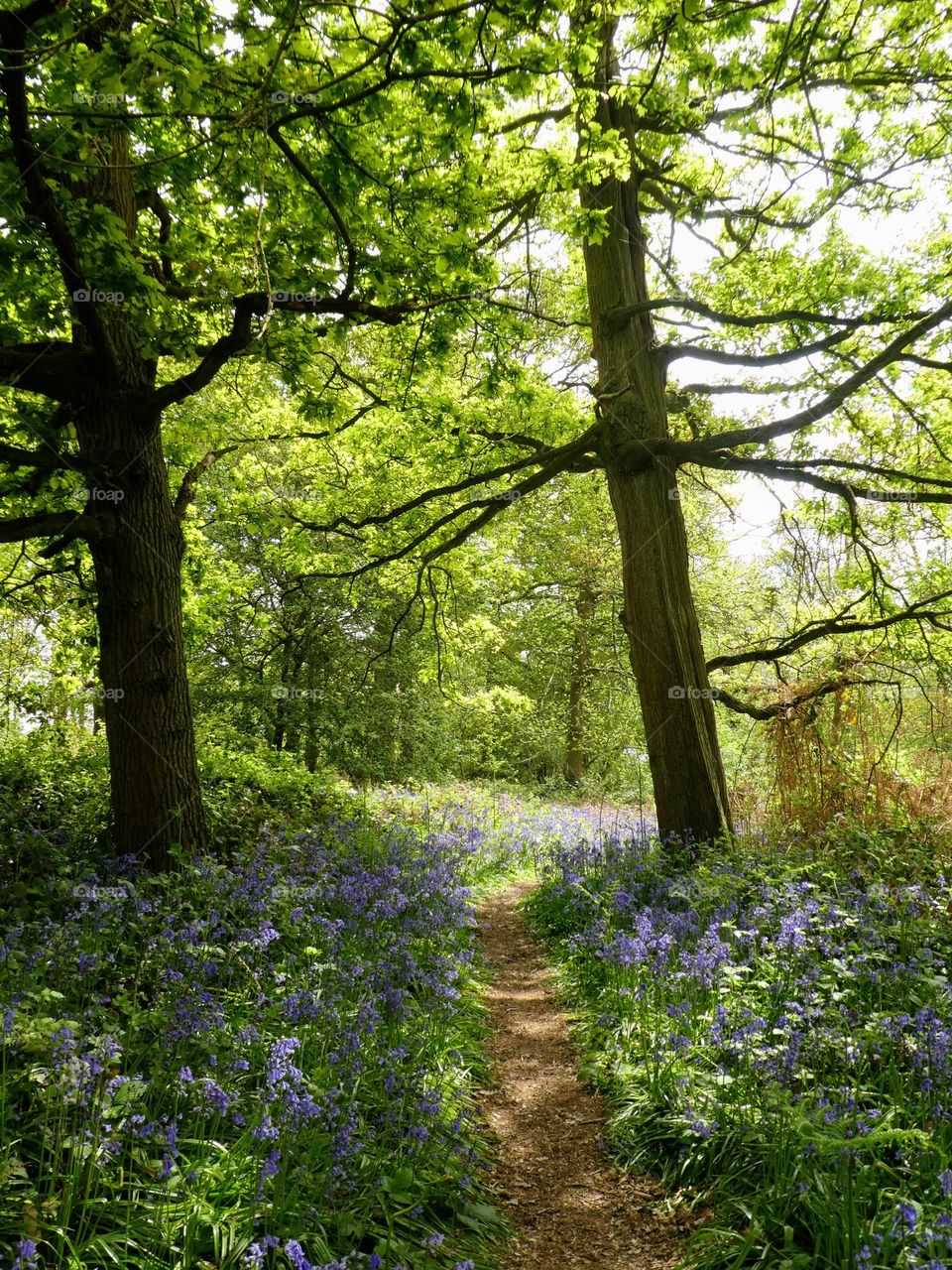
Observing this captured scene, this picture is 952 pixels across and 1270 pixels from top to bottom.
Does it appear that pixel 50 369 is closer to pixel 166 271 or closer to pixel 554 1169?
pixel 166 271

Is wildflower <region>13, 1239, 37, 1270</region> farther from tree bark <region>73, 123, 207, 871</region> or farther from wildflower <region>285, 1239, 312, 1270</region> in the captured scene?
tree bark <region>73, 123, 207, 871</region>

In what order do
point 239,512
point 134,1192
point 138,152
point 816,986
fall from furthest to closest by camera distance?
point 239,512 < point 138,152 < point 816,986 < point 134,1192

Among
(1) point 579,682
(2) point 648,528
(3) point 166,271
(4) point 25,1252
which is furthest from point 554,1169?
(1) point 579,682

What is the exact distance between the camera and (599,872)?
26.2 feet

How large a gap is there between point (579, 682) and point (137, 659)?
57.9 ft

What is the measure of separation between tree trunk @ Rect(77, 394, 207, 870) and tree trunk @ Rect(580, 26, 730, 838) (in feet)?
14.8

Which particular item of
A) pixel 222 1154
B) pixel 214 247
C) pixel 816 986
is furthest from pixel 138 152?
pixel 816 986

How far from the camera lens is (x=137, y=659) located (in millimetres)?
6008

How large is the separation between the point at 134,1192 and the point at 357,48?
18.7 ft

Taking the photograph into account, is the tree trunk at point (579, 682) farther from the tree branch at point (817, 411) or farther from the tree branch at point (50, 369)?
the tree branch at point (50, 369)

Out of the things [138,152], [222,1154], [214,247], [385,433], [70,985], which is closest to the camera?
[222,1154]

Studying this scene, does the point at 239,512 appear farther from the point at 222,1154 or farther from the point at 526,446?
the point at 222,1154

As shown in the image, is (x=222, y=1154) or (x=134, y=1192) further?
(x=222, y=1154)

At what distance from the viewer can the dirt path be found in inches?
129
